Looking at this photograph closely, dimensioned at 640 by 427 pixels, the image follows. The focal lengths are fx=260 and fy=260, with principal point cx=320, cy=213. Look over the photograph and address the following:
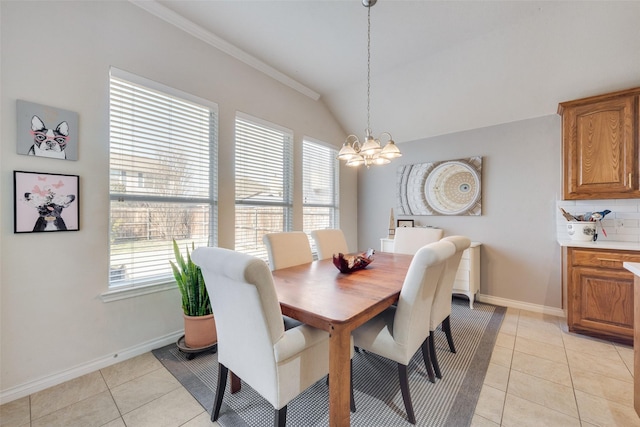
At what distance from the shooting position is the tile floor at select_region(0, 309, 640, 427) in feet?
4.94

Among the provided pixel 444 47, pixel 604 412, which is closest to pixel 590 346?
pixel 604 412

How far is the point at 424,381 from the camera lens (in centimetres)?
185

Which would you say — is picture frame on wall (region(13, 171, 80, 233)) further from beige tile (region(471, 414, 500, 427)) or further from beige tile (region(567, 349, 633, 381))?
beige tile (region(567, 349, 633, 381))

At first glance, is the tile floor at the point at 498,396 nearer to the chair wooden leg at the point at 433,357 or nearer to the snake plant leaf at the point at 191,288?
the chair wooden leg at the point at 433,357

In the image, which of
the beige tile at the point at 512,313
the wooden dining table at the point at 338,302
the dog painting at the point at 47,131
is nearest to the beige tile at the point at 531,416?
the wooden dining table at the point at 338,302

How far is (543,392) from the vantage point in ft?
5.65

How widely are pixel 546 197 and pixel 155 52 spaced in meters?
4.35

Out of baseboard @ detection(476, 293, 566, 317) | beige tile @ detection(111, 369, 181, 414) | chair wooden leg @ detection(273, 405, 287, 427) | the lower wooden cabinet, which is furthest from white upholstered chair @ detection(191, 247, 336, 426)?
baseboard @ detection(476, 293, 566, 317)

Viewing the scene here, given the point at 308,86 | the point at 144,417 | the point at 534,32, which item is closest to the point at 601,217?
the point at 534,32

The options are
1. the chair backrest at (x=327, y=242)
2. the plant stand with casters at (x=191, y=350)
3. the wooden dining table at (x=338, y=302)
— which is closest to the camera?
the wooden dining table at (x=338, y=302)

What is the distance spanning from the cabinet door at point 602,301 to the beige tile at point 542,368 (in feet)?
2.29

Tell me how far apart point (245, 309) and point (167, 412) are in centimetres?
104

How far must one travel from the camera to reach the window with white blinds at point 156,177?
2.12 metres

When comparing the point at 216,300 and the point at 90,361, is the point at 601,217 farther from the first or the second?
the point at 90,361
